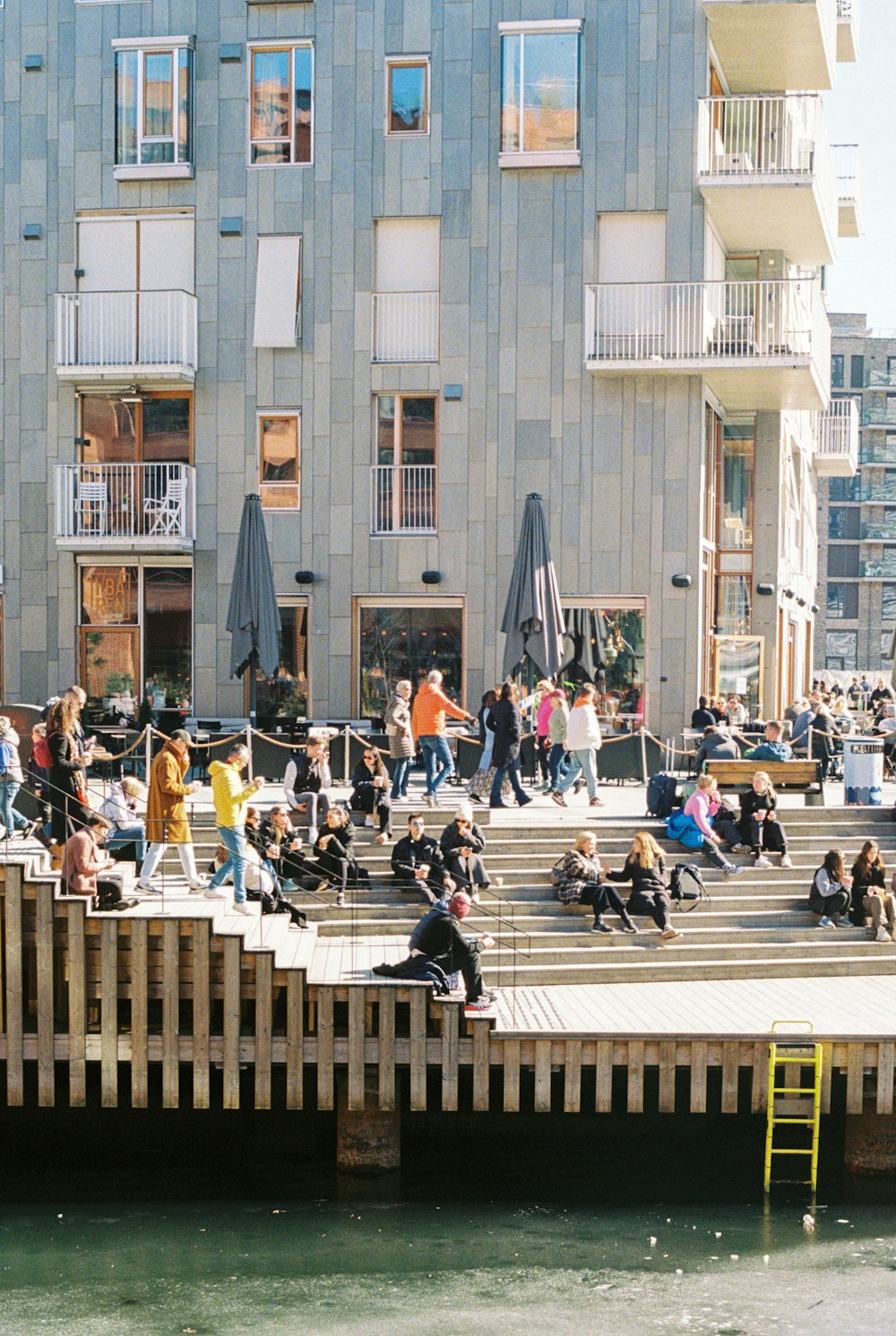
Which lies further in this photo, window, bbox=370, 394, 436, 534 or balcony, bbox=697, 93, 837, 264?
window, bbox=370, 394, 436, 534

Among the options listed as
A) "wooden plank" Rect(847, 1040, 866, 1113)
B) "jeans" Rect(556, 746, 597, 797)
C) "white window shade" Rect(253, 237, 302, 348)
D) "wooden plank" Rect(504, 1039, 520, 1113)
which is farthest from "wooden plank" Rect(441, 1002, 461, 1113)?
"white window shade" Rect(253, 237, 302, 348)

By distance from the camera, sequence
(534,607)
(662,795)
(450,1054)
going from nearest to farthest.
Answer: (450,1054), (662,795), (534,607)

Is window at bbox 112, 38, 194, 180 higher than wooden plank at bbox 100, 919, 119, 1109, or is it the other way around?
window at bbox 112, 38, 194, 180

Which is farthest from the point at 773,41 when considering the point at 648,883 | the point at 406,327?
the point at 648,883

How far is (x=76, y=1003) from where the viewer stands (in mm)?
16891

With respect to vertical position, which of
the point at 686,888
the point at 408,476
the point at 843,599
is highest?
the point at 408,476

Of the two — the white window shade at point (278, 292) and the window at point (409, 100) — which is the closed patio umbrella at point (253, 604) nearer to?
the white window shade at point (278, 292)

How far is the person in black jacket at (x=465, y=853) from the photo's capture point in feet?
63.3

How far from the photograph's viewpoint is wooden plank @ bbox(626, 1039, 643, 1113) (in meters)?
16.3

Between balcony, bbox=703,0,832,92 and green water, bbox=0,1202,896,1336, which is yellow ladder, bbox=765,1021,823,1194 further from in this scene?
balcony, bbox=703,0,832,92

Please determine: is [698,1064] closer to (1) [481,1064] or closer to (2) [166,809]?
(1) [481,1064]

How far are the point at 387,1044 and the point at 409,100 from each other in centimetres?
1832

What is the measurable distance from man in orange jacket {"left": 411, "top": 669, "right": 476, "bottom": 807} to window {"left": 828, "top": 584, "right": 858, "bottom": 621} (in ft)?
248

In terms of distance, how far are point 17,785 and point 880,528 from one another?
8111 centimetres
